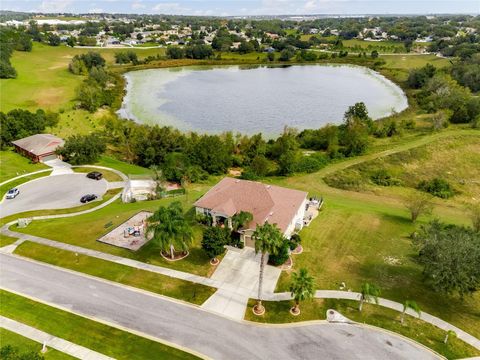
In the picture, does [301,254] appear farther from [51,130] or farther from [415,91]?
[415,91]

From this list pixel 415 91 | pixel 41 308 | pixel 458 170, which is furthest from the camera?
pixel 415 91

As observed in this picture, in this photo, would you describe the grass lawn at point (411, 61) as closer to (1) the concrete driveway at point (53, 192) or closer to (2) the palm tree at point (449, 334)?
(1) the concrete driveway at point (53, 192)

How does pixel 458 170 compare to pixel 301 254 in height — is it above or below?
below

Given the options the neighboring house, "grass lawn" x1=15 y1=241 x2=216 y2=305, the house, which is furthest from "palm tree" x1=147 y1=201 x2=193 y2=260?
the neighboring house

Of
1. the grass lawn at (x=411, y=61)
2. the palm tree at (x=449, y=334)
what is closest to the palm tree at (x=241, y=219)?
the palm tree at (x=449, y=334)

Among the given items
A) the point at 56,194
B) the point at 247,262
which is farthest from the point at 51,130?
the point at 247,262

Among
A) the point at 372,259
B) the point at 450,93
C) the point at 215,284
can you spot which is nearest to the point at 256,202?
the point at 215,284

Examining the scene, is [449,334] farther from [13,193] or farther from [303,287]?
[13,193]

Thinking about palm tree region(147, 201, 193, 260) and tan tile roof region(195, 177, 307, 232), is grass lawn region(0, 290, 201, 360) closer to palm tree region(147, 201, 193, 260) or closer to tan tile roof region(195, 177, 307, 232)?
palm tree region(147, 201, 193, 260)
